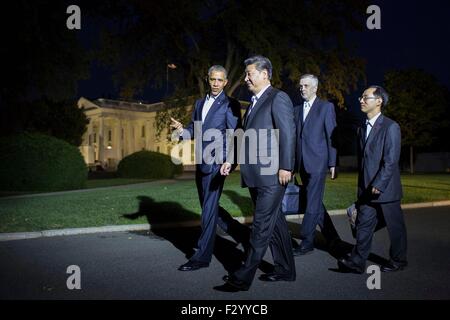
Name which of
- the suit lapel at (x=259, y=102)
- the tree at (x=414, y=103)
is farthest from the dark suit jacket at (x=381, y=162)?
the tree at (x=414, y=103)

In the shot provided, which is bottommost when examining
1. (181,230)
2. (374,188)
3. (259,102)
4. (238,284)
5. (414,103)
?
(181,230)

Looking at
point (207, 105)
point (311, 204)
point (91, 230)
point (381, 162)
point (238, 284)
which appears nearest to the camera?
point (238, 284)

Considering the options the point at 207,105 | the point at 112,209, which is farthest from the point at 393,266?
the point at 112,209

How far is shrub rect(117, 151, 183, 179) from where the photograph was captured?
1116 inches

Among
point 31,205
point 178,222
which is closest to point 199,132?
point 178,222

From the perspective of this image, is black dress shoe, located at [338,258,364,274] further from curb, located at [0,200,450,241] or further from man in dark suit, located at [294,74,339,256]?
curb, located at [0,200,450,241]

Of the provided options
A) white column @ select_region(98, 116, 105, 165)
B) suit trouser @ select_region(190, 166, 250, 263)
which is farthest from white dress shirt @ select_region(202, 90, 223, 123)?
white column @ select_region(98, 116, 105, 165)

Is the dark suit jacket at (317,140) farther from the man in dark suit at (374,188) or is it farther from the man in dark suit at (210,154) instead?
the man in dark suit at (210,154)

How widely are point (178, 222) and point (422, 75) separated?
5026 cm

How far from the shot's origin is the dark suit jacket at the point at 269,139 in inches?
185

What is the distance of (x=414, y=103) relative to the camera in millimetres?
52656

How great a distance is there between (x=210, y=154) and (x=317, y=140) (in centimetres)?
172

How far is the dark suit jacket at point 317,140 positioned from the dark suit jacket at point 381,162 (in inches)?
38.2

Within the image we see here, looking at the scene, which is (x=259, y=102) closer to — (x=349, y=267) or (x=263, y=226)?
(x=263, y=226)
